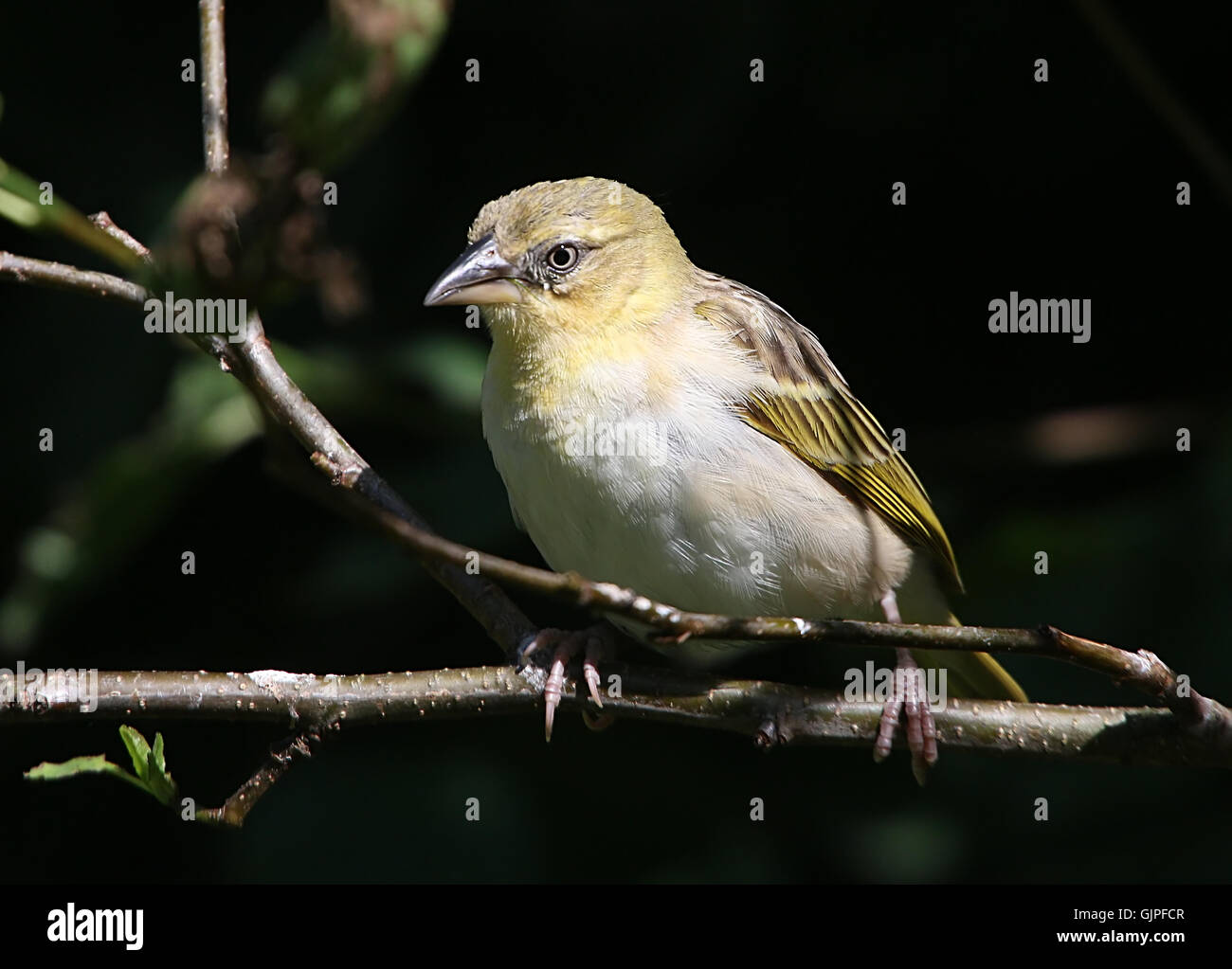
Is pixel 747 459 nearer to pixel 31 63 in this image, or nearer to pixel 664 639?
pixel 664 639

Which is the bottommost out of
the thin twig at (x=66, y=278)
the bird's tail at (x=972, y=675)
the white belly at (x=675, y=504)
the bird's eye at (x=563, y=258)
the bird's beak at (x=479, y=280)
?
the bird's tail at (x=972, y=675)

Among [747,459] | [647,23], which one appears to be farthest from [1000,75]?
[747,459]

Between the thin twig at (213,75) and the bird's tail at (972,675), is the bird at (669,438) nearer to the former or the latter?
the bird's tail at (972,675)

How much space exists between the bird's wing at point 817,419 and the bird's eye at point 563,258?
0.39 metres

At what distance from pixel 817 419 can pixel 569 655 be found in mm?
1036

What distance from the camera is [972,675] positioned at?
3.88 m

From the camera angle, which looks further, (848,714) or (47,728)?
(47,728)

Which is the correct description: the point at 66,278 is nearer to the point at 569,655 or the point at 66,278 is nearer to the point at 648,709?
the point at 569,655

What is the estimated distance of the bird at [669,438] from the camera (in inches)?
125

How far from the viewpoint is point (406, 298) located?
442 cm

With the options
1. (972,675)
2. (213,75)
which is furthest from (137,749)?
(972,675)

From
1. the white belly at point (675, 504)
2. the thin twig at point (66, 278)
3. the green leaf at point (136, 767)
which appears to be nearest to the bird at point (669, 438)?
the white belly at point (675, 504)

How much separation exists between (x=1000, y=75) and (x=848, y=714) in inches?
101

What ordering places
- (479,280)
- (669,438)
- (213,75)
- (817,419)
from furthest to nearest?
(817,419), (479,280), (669,438), (213,75)
